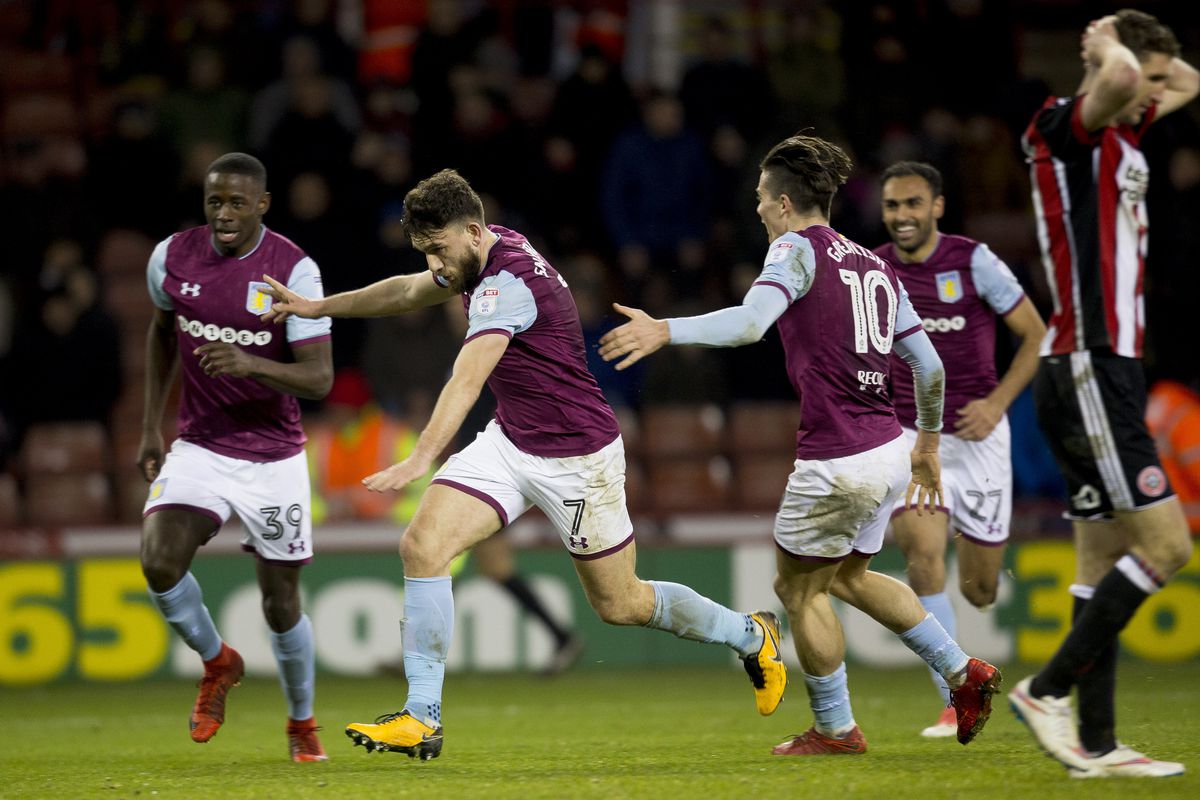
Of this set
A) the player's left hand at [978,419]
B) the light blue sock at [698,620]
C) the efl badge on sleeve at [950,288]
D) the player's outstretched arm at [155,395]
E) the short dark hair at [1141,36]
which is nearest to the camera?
the short dark hair at [1141,36]

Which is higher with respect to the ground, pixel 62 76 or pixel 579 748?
pixel 62 76

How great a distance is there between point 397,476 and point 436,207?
1.18m

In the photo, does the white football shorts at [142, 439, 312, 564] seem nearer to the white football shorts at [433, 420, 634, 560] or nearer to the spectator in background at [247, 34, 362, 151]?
the white football shorts at [433, 420, 634, 560]

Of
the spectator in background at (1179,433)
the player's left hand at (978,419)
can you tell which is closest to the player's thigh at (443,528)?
the player's left hand at (978,419)

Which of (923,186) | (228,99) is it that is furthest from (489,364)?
(228,99)

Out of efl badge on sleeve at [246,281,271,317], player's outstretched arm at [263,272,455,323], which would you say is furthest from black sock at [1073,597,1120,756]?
efl badge on sleeve at [246,281,271,317]

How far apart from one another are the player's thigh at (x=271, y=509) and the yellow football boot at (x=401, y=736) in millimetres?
1447

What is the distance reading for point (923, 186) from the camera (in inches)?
317

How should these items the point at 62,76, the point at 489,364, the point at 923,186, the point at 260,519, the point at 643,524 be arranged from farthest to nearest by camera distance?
1. the point at 62,76
2. the point at 643,524
3. the point at 923,186
4. the point at 260,519
5. the point at 489,364

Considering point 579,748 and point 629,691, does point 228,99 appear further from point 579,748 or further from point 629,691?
point 579,748

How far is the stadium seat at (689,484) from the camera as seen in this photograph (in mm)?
12836

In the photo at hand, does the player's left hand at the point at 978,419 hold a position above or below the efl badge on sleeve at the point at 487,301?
below

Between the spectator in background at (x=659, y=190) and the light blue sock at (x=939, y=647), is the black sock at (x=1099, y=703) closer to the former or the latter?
the light blue sock at (x=939, y=647)

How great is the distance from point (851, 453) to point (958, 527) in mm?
2120
